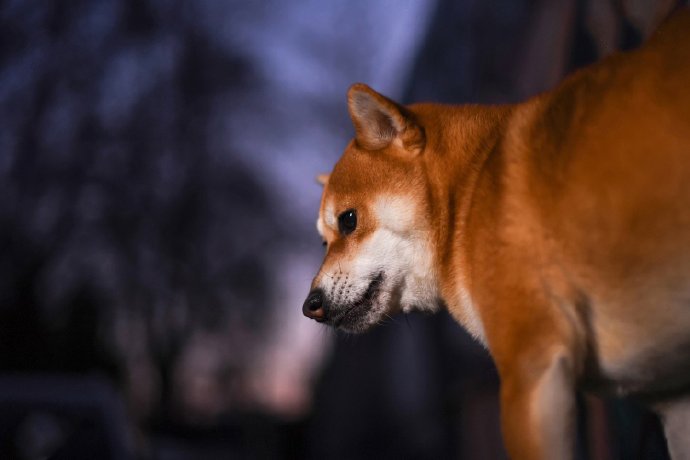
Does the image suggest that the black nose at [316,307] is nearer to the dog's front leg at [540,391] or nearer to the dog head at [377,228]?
the dog head at [377,228]

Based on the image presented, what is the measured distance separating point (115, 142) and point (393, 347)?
6.93ft

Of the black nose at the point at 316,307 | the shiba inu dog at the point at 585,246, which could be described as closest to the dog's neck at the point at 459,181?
the shiba inu dog at the point at 585,246

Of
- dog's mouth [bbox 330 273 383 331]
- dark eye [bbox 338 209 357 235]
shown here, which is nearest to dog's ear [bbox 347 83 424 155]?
dark eye [bbox 338 209 357 235]

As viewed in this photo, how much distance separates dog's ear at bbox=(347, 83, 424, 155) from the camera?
1379 millimetres

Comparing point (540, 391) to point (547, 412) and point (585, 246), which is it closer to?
point (547, 412)

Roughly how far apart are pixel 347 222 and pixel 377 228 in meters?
0.10

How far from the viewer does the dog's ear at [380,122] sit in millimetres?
1379

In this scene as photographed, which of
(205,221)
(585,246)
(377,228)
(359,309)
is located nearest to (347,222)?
(377,228)

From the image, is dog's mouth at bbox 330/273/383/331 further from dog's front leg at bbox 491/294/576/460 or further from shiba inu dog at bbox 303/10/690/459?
dog's front leg at bbox 491/294/576/460

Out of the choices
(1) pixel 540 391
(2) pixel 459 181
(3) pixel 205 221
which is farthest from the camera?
(3) pixel 205 221

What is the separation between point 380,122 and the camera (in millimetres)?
1443

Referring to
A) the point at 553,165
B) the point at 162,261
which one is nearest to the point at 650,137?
the point at 553,165

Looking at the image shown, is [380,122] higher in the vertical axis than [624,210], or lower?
higher

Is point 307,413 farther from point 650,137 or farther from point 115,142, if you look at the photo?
point 650,137
